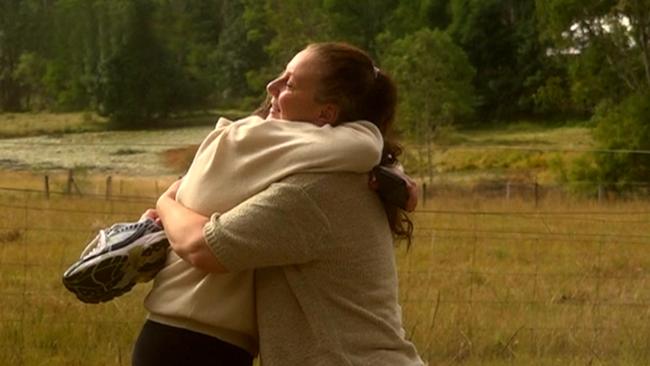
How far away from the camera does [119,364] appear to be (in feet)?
17.3

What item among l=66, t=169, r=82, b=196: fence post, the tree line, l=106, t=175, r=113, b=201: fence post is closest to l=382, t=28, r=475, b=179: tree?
the tree line

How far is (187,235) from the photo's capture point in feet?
7.95

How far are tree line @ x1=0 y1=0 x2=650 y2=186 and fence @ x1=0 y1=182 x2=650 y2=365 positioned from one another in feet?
3.45

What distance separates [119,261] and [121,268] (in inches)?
0.7

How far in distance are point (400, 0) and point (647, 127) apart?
24.4 ft

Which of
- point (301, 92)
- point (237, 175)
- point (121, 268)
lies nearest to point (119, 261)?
point (121, 268)

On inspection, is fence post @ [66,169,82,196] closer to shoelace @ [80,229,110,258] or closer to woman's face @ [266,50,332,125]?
shoelace @ [80,229,110,258]

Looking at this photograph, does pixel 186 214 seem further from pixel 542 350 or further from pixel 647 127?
pixel 647 127

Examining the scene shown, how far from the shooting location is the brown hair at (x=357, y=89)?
8.00 feet

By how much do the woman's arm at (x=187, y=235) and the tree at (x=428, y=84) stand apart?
22.2m

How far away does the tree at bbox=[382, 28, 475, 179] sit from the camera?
1027 inches

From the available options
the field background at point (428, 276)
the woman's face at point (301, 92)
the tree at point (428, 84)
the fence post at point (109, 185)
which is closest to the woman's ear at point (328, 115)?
the woman's face at point (301, 92)

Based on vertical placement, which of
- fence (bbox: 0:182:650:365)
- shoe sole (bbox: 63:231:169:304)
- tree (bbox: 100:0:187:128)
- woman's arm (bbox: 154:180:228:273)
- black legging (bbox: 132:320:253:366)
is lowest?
fence (bbox: 0:182:650:365)

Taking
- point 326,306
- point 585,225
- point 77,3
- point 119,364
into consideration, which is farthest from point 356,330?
point 585,225
